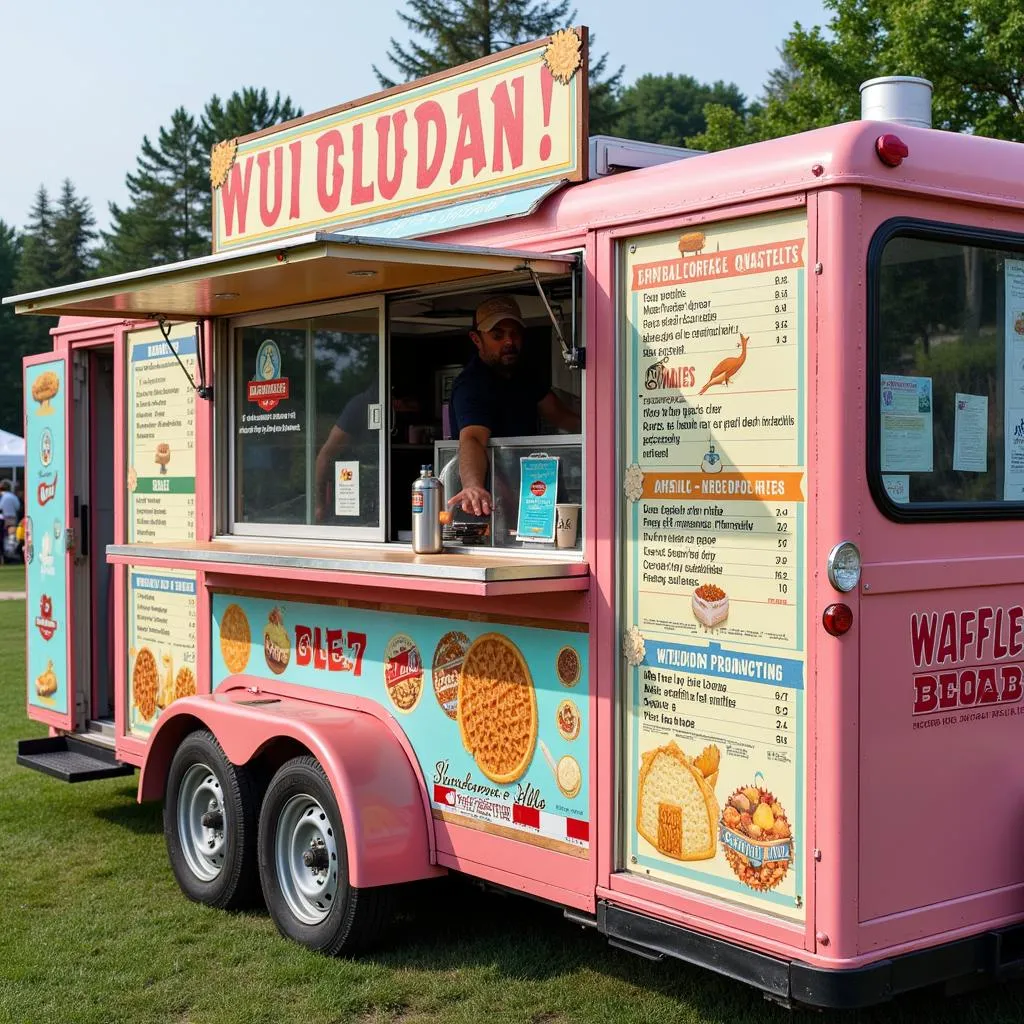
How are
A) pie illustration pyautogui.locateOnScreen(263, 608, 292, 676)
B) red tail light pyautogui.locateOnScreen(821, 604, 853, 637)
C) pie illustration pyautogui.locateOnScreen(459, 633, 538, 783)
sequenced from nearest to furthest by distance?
red tail light pyautogui.locateOnScreen(821, 604, 853, 637) → pie illustration pyautogui.locateOnScreen(459, 633, 538, 783) → pie illustration pyautogui.locateOnScreen(263, 608, 292, 676)

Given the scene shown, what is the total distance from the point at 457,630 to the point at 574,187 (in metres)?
1.53

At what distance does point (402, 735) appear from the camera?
196 inches

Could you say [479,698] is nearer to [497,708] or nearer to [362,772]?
[497,708]

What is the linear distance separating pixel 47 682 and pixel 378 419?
3.34 m

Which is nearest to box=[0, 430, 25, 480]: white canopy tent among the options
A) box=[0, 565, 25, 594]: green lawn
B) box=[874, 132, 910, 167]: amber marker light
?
box=[0, 565, 25, 594]: green lawn

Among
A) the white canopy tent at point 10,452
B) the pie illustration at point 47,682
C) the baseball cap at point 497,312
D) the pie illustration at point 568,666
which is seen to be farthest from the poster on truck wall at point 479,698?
the white canopy tent at point 10,452

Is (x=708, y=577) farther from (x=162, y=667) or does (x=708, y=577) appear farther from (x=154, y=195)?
(x=154, y=195)

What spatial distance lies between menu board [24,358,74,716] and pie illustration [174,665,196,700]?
123cm

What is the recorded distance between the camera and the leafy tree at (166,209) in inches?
2170

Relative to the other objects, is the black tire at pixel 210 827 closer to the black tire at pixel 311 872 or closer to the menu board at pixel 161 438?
the black tire at pixel 311 872

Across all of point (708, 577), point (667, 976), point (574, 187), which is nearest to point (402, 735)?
point (667, 976)

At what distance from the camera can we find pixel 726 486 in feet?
12.5

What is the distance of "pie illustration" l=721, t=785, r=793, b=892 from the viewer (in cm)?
364

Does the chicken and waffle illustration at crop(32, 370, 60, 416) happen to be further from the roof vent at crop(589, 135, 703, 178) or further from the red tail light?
the red tail light
